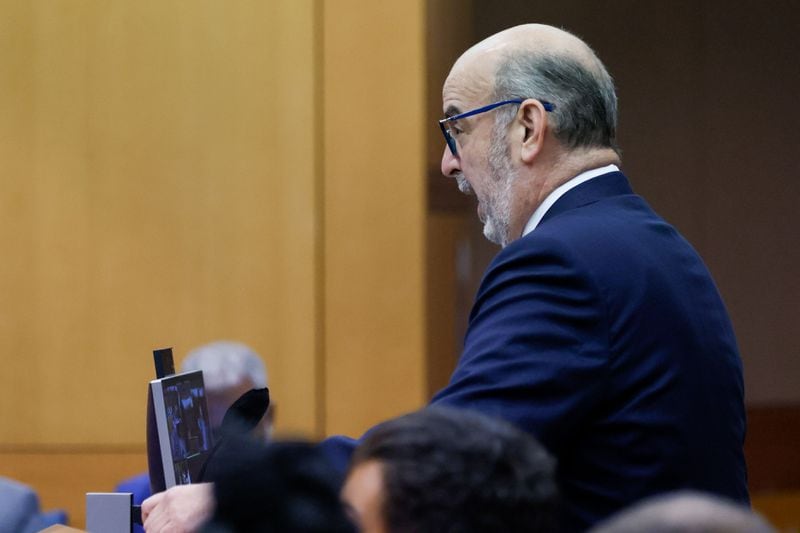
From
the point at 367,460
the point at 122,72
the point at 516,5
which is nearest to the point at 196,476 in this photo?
the point at 367,460

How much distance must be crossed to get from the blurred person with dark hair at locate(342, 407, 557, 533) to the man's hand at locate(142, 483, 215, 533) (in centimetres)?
41

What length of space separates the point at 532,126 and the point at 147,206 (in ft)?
8.29

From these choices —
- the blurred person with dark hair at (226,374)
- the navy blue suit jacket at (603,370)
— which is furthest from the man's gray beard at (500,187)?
the blurred person with dark hair at (226,374)

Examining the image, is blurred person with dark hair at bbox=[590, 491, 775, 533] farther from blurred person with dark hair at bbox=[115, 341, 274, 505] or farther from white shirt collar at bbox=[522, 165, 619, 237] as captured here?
blurred person with dark hair at bbox=[115, 341, 274, 505]

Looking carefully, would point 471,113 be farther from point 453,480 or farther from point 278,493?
point 278,493

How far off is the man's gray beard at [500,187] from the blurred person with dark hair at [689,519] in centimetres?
122

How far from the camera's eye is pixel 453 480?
3.32ft

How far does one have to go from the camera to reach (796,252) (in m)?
6.55

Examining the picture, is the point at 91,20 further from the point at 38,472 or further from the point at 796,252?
the point at 796,252

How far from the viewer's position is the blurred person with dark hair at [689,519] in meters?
0.73

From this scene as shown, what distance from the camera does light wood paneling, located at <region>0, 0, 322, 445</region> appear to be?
13.8ft

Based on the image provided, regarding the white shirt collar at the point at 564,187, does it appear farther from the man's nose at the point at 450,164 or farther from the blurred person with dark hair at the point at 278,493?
the blurred person with dark hair at the point at 278,493

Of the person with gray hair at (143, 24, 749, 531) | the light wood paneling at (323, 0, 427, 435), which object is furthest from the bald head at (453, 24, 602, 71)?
the light wood paneling at (323, 0, 427, 435)

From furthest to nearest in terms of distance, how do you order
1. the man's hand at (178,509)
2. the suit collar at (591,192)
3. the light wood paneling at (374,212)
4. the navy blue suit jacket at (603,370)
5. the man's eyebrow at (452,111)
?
the light wood paneling at (374,212) → the man's eyebrow at (452,111) → the suit collar at (591,192) → the navy blue suit jacket at (603,370) → the man's hand at (178,509)
